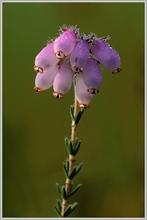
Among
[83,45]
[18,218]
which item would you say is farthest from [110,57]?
[18,218]

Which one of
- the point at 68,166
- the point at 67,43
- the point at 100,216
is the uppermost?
the point at 67,43

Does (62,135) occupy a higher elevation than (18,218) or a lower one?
higher

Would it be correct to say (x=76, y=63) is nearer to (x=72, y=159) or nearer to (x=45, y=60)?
(x=45, y=60)

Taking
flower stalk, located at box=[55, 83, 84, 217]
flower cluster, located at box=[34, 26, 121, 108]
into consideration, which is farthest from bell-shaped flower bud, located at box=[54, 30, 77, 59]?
flower stalk, located at box=[55, 83, 84, 217]

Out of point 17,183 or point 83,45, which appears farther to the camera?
point 17,183

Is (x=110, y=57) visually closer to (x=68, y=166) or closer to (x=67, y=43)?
(x=67, y=43)

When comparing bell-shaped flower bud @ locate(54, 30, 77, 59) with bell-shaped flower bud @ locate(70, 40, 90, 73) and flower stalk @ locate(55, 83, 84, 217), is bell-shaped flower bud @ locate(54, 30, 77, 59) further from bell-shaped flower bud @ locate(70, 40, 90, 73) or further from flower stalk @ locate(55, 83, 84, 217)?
flower stalk @ locate(55, 83, 84, 217)
